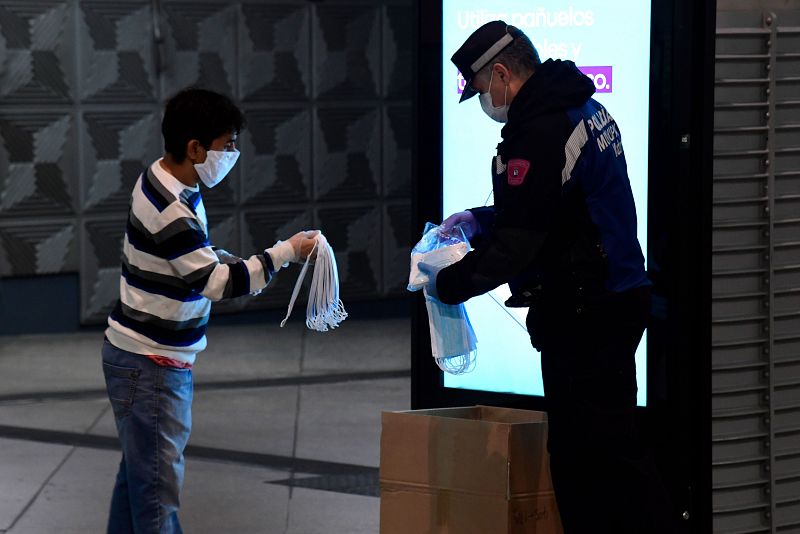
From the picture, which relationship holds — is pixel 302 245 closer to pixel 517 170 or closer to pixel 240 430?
pixel 517 170

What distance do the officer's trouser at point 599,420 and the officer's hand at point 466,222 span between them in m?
0.40

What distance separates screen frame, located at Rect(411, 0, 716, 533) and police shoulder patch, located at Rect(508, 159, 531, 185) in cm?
71

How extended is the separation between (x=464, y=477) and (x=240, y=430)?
10.7ft

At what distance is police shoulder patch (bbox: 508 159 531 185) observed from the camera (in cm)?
348

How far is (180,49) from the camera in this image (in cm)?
946

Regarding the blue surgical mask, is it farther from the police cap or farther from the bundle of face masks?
the police cap

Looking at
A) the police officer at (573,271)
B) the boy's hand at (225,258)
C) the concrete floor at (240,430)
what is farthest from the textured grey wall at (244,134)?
the police officer at (573,271)

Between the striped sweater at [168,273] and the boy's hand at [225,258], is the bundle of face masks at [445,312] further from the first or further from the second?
the boy's hand at [225,258]

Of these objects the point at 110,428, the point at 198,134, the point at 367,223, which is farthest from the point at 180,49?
the point at 198,134

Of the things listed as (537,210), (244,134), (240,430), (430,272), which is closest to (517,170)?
(537,210)

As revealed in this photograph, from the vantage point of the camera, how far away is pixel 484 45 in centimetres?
365

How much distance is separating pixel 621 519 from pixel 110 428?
386 cm

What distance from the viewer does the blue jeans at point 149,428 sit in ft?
12.4

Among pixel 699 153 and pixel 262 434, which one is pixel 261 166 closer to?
pixel 262 434
